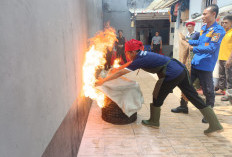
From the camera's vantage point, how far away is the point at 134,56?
3324 millimetres

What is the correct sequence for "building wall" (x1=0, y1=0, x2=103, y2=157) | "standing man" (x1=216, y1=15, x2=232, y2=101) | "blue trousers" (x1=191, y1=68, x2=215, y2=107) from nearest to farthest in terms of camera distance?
"building wall" (x1=0, y1=0, x2=103, y2=157) < "blue trousers" (x1=191, y1=68, x2=215, y2=107) < "standing man" (x1=216, y1=15, x2=232, y2=101)

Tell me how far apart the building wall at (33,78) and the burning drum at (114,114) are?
1474mm

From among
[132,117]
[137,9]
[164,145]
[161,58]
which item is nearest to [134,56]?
[161,58]

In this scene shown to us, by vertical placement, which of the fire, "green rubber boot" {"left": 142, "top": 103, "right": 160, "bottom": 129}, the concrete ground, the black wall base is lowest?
the concrete ground

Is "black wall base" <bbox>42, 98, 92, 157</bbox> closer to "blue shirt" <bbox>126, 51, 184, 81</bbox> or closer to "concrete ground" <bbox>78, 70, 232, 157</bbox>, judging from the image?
"concrete ground" <bbox>78, 70, 232, 157</bbox>

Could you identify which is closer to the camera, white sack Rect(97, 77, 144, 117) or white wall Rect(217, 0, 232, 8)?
white sack Rect(97, 77, 144, 117)

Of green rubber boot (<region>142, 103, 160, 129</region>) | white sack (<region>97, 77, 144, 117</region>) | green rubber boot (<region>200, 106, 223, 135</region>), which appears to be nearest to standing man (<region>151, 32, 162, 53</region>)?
white sack (<region>97, 77, 144, 117</region>)

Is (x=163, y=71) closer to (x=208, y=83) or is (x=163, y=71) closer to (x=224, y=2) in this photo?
(x=208, y=83)

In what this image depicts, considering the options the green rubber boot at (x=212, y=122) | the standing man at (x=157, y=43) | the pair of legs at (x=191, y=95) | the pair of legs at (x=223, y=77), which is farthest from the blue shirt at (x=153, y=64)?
the standing man at (x=157, y=43)

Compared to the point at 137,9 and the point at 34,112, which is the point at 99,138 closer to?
the point at 34,112

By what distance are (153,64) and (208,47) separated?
1.33 m

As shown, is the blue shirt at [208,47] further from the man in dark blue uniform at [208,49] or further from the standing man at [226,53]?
the standing man at [226,53]

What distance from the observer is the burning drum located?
12.5 ft

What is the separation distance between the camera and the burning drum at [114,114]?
3818mm
